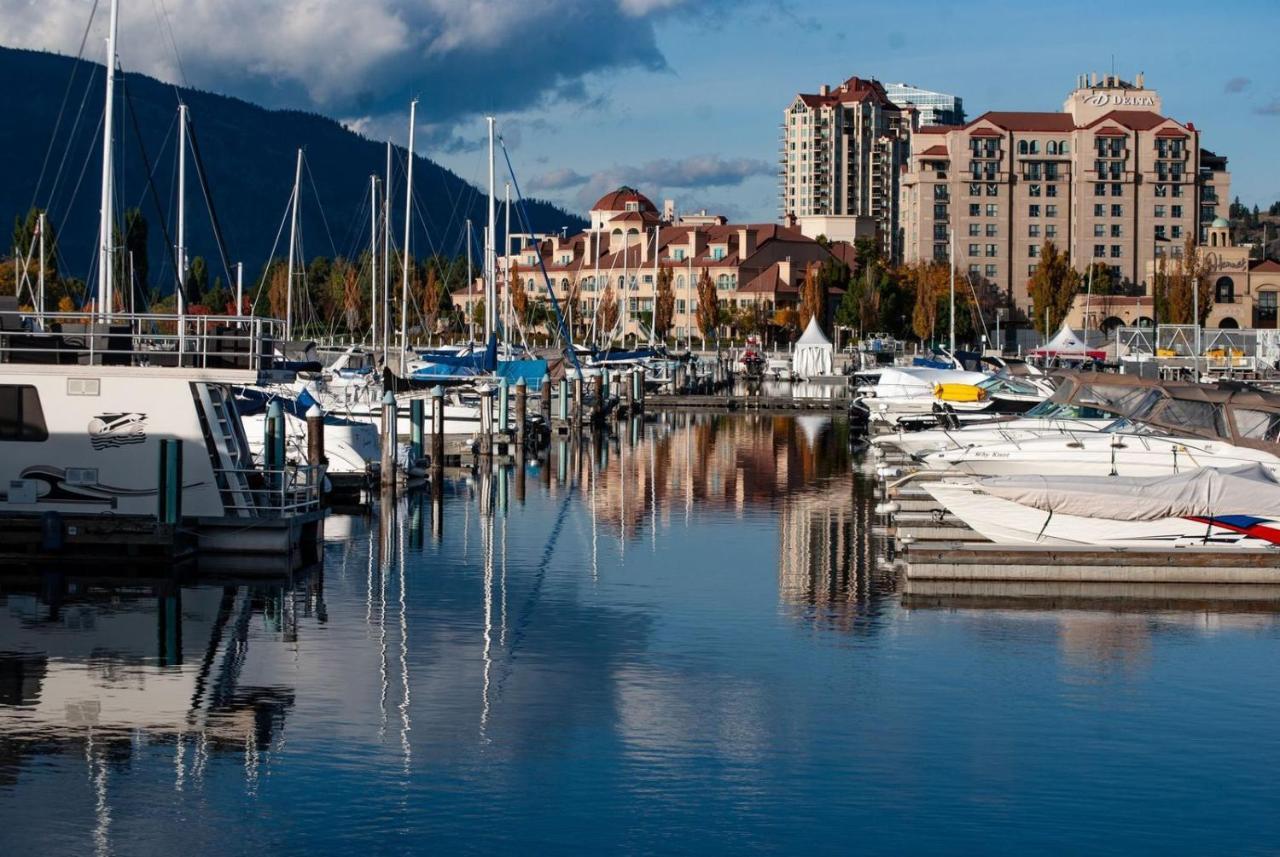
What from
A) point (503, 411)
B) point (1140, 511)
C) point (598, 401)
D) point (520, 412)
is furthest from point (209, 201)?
point (598, 401)

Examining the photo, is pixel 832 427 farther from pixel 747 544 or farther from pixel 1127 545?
pixel 1127 545

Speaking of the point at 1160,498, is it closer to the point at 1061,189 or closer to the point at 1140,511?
the point at 1140,511

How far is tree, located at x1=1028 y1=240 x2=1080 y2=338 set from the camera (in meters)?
153

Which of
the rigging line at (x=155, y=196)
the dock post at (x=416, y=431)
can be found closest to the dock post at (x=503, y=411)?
the dock post at (x=416, y=431)

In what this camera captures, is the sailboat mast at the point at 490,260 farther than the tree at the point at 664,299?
No

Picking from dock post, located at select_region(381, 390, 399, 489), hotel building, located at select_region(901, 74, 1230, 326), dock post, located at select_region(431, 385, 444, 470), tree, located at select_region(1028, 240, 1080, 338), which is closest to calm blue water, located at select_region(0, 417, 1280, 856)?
dock post, located at select_region(381, 390, 399, 489)

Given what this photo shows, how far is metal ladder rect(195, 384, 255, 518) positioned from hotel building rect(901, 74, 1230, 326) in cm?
15708

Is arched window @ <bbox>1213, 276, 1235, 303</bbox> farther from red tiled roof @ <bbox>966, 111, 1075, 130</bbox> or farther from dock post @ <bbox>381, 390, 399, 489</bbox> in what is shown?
dock post @ <bbox>381, 390, 399, 489</bbox>

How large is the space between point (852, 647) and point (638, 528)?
14.0 meters

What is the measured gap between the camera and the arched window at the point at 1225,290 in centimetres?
15988

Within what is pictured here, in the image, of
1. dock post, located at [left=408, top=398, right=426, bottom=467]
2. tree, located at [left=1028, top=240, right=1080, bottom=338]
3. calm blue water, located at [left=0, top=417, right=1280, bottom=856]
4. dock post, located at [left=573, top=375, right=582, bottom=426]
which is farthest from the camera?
tree, located at [left=1028, top=240, right=1080, bottom=338]

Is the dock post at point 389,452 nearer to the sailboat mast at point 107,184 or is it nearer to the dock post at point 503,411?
the sailboat mast at point 107,184

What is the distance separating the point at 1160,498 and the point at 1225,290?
456ft

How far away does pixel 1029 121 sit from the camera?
18812 centimetres
